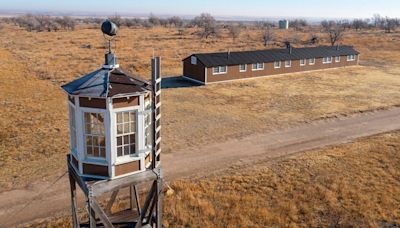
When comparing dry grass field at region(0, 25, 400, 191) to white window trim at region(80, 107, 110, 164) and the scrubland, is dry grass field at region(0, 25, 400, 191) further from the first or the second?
white window trim at region(80, 107, 110, 164)

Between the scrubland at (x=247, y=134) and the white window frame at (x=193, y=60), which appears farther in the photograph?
the white window frame at (x=193, y=60)

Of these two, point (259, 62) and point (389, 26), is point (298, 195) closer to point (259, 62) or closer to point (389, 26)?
point (259, 62)

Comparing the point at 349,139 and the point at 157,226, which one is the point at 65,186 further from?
the point at 349,139

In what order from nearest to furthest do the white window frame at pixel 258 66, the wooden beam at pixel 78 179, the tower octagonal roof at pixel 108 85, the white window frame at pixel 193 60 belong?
the tower octagonal roof at pixel 108 85 → the wooden beam at pixel 78 179 → the white window frame at pixel 193 60 → the white window frame at pixel 258 66

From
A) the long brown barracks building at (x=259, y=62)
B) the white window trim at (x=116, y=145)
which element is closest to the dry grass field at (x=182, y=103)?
the long brown barracks building at (x=259, y=62)

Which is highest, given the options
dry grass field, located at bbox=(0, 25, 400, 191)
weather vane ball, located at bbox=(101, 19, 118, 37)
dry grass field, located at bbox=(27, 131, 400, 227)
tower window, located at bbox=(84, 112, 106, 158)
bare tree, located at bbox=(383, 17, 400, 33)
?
bare tree, located at bbox=(383, 17, 400, 33)

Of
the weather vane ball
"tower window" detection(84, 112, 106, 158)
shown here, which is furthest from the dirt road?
the weather vane ball

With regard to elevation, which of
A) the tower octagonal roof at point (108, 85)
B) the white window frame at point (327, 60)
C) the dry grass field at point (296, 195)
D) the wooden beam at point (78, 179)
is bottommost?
Answer: the dry grass field at point (296, 195)

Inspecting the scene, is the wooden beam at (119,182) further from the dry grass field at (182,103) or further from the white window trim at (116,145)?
the dry grass field at (182,103)

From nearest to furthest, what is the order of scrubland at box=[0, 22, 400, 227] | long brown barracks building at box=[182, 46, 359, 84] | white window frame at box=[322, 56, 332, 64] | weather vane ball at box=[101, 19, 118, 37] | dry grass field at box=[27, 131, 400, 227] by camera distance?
weather vane ball at box=[101, 19, 118, 37], dry grass field at box=[27, 131, 400, 227], scrubland at box=[0, 22, 400, 227], long brown barracks building at box=[182, 46, 359, 84], white window frame at box=[322, 56, 332, 64]

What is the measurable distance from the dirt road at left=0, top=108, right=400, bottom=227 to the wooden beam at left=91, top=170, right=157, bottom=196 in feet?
18.2

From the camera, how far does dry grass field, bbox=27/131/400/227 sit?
41.6ft

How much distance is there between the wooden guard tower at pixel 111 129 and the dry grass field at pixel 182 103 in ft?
5.25

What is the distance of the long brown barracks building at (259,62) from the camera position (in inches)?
A: 1398
